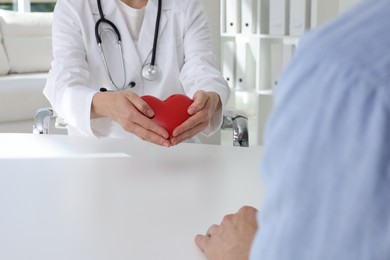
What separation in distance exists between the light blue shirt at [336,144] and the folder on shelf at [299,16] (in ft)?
12.0

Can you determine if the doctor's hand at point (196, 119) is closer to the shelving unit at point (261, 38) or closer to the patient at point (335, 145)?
the patient at point (335, 145)

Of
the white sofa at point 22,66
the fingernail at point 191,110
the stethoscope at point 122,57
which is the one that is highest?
the stethoscope at point 122,57

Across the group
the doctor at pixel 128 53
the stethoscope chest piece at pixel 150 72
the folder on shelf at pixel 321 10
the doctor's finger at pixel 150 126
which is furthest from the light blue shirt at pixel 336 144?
the folder on shelf at pixel 321 10

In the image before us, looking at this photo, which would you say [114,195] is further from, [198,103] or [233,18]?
[233,18]

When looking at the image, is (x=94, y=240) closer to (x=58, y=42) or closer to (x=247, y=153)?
(x=247, y=153)

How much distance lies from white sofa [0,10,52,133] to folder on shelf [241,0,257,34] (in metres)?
1.47

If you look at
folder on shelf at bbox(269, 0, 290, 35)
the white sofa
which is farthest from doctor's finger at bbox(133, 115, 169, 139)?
the white sofa

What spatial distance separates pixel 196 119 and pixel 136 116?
0.42ft

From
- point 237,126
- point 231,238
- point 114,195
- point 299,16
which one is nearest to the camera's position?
point 231,238

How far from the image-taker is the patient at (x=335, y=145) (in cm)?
33

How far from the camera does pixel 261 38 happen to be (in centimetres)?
426

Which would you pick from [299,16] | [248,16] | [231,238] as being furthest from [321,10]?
[231,238]

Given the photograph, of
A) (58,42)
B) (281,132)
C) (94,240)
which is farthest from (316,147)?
(58,42)

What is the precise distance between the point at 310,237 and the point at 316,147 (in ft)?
0.17
